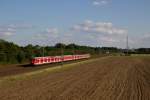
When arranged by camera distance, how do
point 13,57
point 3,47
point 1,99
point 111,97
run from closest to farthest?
point 1,99, point 111,97, point 13,57, point 3,47

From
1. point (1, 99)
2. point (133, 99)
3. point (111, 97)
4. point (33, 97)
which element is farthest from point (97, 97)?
point (1, 99)

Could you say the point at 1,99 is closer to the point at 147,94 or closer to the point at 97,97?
the point at 97,97

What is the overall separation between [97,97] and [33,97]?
2.93 metres

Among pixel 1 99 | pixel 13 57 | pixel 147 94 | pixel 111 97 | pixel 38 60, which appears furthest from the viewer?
pixel 13 57

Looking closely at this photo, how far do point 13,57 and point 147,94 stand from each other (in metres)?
43.3

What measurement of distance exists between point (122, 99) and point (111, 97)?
2.22 ft

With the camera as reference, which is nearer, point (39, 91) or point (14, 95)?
point (14, 95)

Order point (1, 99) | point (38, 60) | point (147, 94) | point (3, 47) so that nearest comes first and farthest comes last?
point (1, 99)
point (147, 94)
point (38, 60)
point (3, 47)

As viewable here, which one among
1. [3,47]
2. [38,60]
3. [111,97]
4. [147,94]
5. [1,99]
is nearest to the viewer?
[1,99]

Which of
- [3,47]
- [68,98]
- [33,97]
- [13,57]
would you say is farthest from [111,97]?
[3,47]

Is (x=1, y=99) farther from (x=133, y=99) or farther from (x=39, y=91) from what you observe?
(x=133, y=99)

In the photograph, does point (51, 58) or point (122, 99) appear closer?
point (122, 99)

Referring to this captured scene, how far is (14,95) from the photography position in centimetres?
1670

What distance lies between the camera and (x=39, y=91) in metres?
18.4
